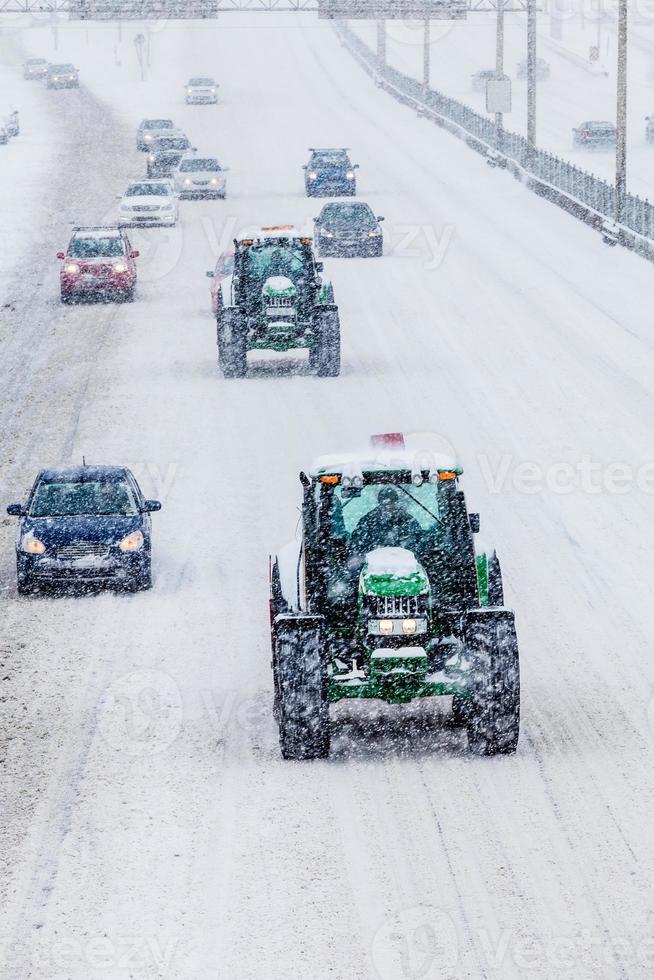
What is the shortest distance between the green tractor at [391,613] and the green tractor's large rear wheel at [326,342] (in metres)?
16.8

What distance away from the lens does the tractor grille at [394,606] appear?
13.0 meters

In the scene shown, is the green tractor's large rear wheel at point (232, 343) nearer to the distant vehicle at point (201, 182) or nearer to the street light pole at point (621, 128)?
the street light pole at point (621, 128)

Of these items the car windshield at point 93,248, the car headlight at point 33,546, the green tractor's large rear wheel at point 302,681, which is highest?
the green tractor's large rear wheel at point 302,681

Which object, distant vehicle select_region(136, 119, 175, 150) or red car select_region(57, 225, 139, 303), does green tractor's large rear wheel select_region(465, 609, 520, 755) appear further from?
distant vehicle select_region(136, 119, 175, 150)

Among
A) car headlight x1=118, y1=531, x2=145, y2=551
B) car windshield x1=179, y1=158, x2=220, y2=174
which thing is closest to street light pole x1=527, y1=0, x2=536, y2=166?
car windshield x1=179, y1=158, x2=220, y2=174

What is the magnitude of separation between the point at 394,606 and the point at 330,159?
4530 cm

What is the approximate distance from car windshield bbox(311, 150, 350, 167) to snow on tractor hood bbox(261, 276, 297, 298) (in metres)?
26.4

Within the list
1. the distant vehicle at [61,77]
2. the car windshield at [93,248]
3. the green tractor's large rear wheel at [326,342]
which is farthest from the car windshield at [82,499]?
the distant vehicle at [61,77]

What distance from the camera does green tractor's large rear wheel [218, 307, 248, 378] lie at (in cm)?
3050

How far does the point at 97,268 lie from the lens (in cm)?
3934

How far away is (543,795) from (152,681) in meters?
4.34

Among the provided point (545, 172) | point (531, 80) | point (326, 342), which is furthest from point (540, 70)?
point (326, 342)

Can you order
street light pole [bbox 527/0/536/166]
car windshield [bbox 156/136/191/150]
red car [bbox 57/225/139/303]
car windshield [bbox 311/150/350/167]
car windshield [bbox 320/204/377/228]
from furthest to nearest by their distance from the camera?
car windshield [bbox 156/136/191/150] < street light pole [bbox 527/0/536/166] < car windshield [bbox 311/150/350/167] < car windshield [bbox 320/204/377/228] < red car [bbox 57/225/139/303]

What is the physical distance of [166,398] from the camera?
29938 millimetres
